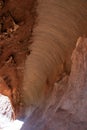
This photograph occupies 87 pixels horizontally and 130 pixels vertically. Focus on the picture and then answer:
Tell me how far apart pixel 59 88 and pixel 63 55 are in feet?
2.86

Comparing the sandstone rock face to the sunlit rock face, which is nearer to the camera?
the sandstone rock face

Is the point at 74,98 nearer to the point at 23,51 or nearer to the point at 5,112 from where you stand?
the point at 23,51

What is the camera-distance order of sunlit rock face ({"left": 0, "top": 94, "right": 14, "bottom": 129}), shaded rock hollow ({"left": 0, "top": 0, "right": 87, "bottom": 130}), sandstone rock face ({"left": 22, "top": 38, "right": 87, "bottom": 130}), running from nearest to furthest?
sandstone rock face ({"left": 22, "top": 38, "right": 87, "bottom": 130}), shaded rock hollow ({"left": 0, "top": 0, "right": 87, "bottom": 130}), sunlit rock face ({"left": 0, "top": 94, "right": 14, "bottom": 129})

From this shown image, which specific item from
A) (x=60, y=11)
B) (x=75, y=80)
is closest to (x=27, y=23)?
(x=60, y=11)

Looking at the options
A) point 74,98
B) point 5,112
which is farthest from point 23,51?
point 5,112

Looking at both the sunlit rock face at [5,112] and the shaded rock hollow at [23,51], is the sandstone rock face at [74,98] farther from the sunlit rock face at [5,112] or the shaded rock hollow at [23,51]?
the sunlit rock face at [5,112]

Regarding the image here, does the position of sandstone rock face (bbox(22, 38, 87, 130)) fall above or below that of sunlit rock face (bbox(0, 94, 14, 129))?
above

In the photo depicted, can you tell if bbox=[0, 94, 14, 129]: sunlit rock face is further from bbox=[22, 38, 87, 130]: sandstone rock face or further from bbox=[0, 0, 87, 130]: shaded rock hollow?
bbox=[22, 38, 87, 130]: sandstone rock face

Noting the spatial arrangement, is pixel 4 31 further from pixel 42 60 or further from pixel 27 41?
pixel 42 60

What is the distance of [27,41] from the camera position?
13.1ft

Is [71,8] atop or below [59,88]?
atop

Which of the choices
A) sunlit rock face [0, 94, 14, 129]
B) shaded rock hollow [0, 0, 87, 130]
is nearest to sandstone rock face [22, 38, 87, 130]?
shaded rock hollow [0, 0, 87, 130]

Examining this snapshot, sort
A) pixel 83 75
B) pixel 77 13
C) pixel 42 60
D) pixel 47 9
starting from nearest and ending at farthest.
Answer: pixel 83 75 < pixel 77 13 < pixel 47 9 < pixel 42 60

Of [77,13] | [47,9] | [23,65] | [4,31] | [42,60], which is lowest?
[23,65]
